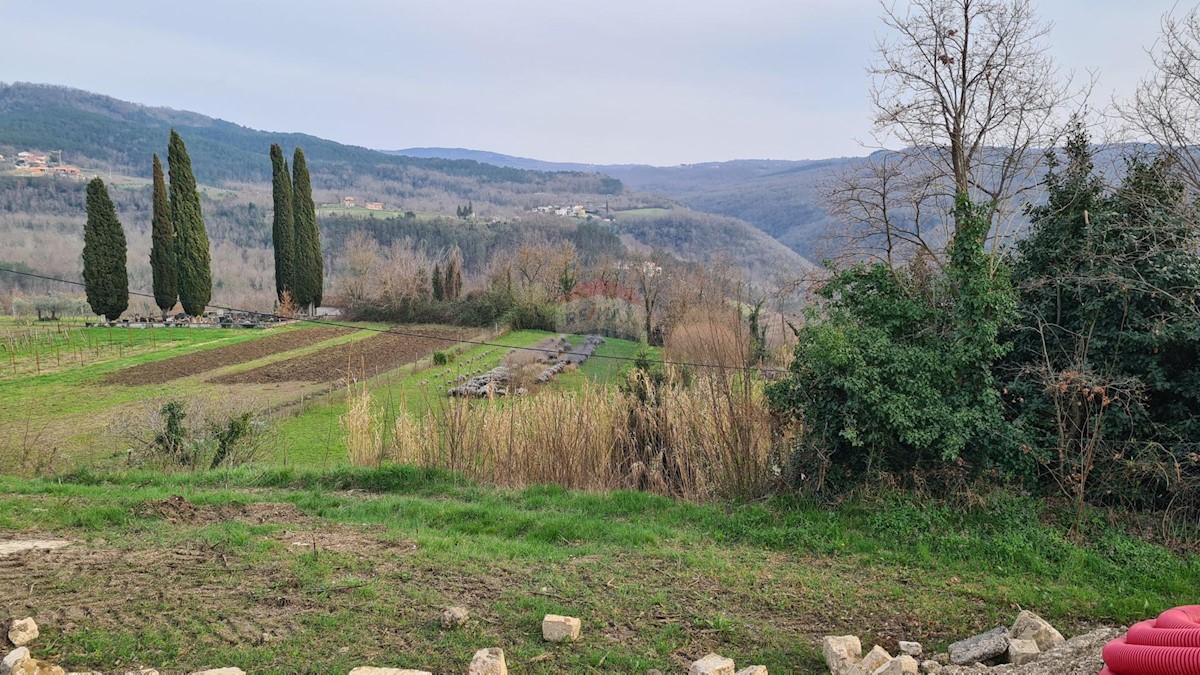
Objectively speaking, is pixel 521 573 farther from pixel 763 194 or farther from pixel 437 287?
pixel 763 194

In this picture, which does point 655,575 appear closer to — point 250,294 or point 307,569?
point 307,569

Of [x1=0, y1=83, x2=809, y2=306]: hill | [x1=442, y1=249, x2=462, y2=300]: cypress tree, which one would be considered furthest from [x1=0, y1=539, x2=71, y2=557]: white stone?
[x1=442, y1=249, x2=462, y2=300]: cypress tree

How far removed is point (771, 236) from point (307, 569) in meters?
69.5

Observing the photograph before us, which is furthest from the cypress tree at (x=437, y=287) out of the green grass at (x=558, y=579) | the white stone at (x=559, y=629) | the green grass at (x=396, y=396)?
the white stone at (x=559, y=629)

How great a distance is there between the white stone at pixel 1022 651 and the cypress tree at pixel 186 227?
102 ft

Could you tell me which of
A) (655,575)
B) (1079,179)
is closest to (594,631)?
(655,575)

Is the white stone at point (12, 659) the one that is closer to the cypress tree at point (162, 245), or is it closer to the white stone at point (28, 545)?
the white stone at point (28, 545)

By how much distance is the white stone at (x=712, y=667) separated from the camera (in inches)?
151

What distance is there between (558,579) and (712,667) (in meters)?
1.88

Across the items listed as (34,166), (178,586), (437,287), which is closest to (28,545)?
(178,586)

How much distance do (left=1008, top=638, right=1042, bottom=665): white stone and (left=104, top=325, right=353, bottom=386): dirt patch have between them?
64.9ft

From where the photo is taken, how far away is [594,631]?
4668mm

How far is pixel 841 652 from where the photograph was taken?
13.9 feet

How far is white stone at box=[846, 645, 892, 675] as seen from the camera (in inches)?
157
